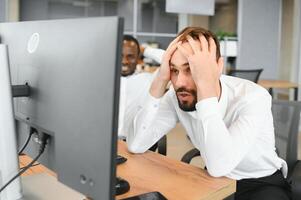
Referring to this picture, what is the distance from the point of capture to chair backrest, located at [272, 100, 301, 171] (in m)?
1.52

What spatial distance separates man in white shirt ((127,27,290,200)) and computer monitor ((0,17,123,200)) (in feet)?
1.64

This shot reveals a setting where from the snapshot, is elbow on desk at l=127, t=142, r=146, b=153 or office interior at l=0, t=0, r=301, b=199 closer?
elbow on desk at l=127, t=142, r=146, b=153

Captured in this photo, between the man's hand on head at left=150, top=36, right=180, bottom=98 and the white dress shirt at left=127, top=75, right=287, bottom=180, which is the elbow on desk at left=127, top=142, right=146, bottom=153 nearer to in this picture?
the white dress shirt at left=127, top=75, right=287, bottom=180

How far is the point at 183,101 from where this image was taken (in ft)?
3.94

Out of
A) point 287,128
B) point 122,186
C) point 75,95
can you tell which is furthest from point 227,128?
point 75,95

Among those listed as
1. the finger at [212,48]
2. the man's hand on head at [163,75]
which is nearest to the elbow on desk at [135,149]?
the man's hand on head at [163,75]

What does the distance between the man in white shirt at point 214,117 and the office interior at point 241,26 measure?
342 centimetres

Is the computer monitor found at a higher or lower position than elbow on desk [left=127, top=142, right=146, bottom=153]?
higher

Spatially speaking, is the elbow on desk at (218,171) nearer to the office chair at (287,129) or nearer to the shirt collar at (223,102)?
the shirt collar at (223,102)

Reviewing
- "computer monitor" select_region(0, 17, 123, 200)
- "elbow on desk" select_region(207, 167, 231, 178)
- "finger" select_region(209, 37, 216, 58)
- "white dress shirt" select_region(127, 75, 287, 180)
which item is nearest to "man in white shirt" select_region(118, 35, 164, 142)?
"white dress shirt" select_region(127, 75, 287, 180)

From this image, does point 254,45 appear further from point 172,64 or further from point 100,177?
point 100,177

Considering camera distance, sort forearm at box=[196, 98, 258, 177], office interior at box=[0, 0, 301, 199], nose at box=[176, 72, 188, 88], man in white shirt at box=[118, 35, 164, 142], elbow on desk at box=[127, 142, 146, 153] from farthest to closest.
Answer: office interior at box=[0, 0, 301, 199], man in white shirt at box=[118, 35, 164, 142], elbow on desk at box=[127, 142, 146, 153], nose at box=[176, 72, 188, 88], forearm at box=[196, 98, 258, 177]

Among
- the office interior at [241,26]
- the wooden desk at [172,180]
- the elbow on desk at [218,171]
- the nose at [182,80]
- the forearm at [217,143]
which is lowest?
the wooden desk at [172,180]

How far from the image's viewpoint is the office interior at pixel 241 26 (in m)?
5.45
